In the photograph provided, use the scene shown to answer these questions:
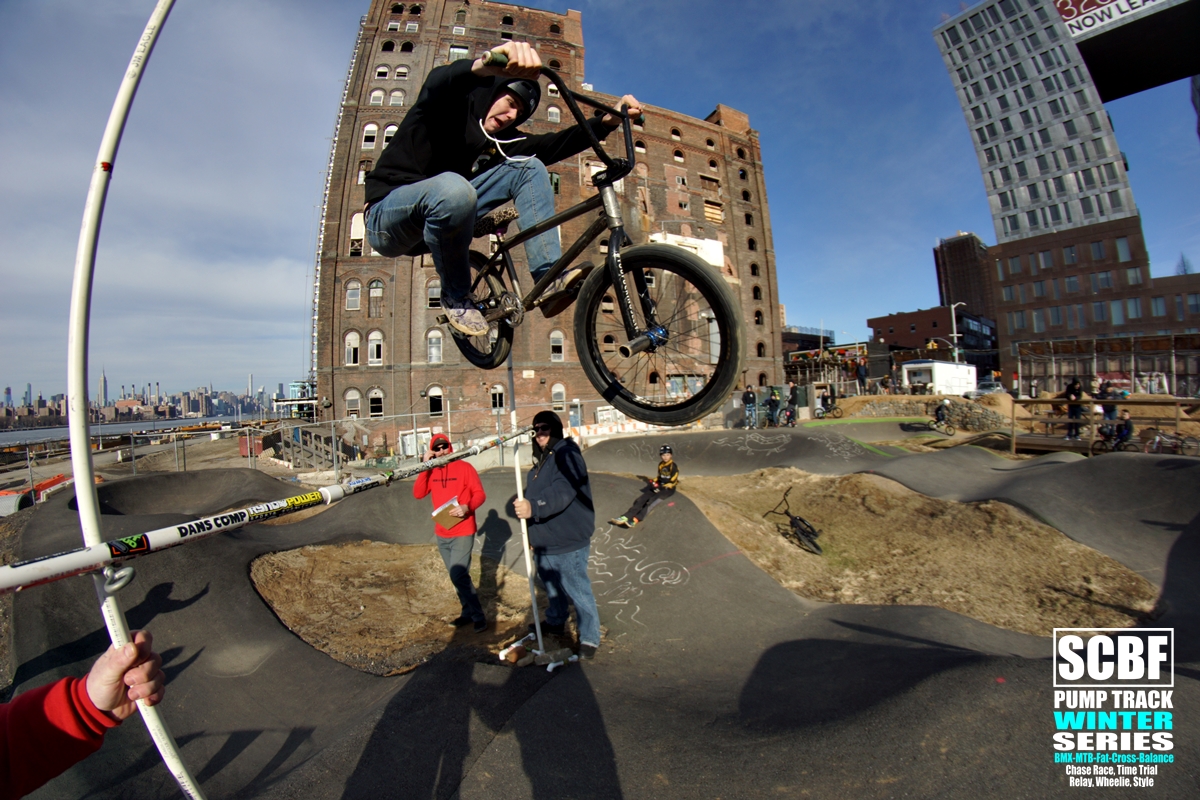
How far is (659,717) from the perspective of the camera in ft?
13.2

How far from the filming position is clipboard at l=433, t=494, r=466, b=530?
552 cm

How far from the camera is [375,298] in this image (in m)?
28.4

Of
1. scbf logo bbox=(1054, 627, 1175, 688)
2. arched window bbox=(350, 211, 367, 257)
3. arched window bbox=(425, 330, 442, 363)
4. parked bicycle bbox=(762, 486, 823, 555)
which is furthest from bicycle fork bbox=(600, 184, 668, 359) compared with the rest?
Result: arched window bbox=(350, 211, 367, 257)

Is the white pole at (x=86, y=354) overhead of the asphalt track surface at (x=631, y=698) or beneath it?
overhead

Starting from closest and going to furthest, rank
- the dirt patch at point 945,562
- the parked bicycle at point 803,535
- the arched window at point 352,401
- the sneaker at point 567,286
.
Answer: the sneaker at point 567,286
the dirt patch at point 945,562
the parked bicycle at point 803,535
the arched window at point 352,401

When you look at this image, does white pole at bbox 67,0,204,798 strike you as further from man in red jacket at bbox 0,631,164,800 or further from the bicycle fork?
the bicycle fork

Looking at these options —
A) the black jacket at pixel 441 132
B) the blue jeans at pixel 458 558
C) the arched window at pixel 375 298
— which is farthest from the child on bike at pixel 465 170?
the arched window at pixel 375 298

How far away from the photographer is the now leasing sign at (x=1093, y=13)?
175 feet

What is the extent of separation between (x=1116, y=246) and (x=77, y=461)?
251ft

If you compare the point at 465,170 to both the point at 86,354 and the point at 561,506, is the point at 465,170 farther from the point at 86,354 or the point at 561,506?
the point at 561,506

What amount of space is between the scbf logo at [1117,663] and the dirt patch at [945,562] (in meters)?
1.10

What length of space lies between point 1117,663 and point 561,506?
5.30 m

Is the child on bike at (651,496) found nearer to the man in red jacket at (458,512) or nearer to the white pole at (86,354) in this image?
the man in red jacket at (458,512)

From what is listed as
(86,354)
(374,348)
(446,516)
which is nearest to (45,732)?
(86,354)
